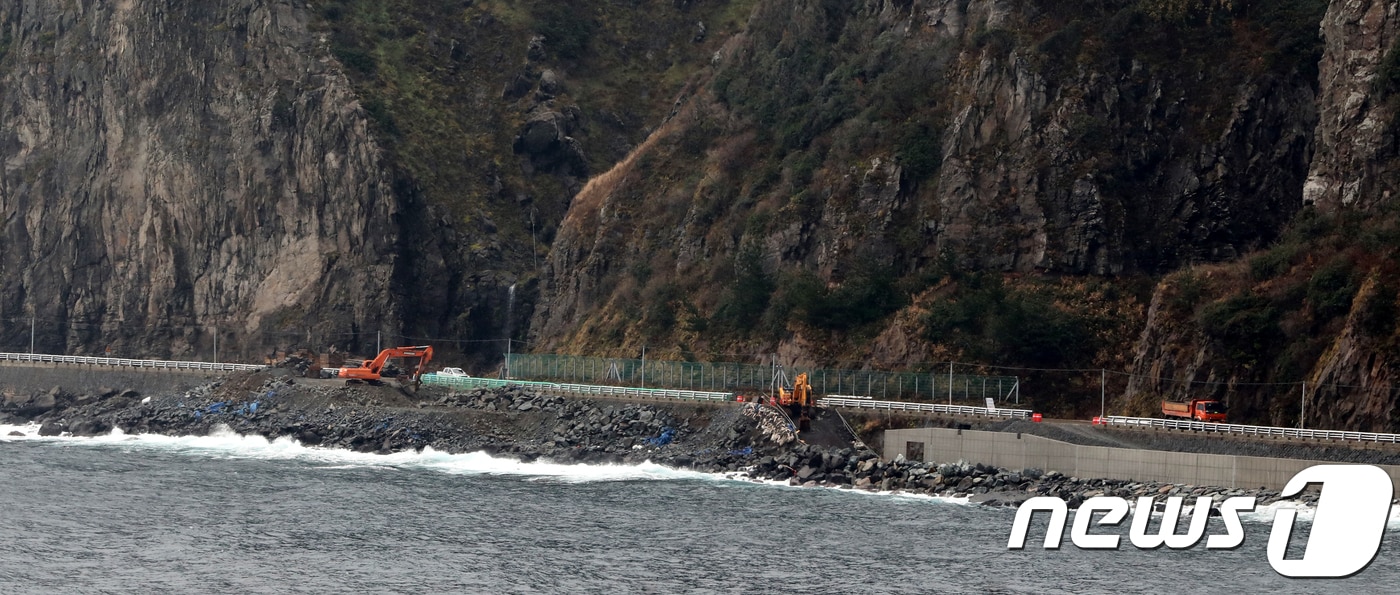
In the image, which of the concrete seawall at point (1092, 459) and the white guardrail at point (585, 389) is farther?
the white guardrail at point (585, 389)

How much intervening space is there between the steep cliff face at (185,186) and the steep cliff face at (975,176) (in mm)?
27986

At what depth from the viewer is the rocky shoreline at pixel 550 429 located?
78562 millimetres

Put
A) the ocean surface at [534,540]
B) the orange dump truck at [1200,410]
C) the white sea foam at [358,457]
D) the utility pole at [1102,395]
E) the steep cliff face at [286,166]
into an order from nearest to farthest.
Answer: the ocean surface at [534,540] < the orange dump truck at [1200,410] < the white sea foam at [358,457] < the utility pole at [1102,395] < the steep cliff face at [286,166]

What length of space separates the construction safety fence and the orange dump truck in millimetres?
11677

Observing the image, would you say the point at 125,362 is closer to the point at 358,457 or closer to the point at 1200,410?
the point at 358,457

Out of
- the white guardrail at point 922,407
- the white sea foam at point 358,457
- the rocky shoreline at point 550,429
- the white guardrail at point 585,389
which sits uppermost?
the white guardrail at point 585,389

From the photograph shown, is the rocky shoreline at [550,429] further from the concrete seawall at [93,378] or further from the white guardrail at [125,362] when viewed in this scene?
the white guardrail at [125,362]

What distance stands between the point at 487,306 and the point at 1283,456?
77792 millimetres

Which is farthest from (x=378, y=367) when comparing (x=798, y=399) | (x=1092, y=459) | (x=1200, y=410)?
(x=1200, y=410)

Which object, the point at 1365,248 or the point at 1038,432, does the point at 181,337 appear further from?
the point at 1365,248

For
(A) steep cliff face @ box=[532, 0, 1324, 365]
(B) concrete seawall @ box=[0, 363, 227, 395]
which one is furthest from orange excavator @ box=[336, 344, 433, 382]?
(B) concrete seawall @ box=[0, 363, 227, 395]

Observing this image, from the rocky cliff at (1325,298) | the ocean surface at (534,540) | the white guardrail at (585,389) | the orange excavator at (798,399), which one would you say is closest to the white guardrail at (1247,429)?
the rocky cliff at (1325,298)

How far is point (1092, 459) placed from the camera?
77375mm

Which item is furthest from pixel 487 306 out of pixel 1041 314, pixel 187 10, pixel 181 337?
pixel 1041 314
